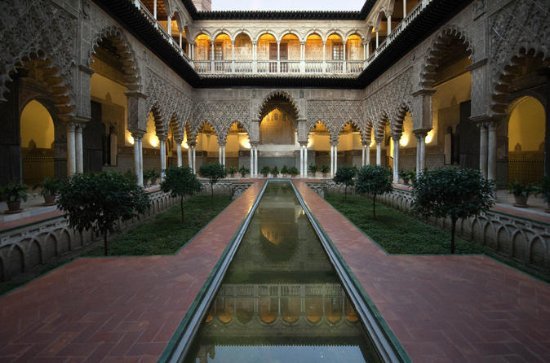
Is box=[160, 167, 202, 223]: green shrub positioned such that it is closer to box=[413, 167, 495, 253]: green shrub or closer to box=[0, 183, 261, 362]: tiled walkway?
box=[0, 183, 261, 362]: tiled walkway

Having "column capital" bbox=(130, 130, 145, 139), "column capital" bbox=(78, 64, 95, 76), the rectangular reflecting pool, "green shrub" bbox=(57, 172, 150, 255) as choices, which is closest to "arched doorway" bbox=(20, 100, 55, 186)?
"column capital" bbox=(130, 130, 145, 139)

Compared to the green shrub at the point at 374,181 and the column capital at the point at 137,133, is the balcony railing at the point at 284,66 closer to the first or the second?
the column capital at the point at 137,133

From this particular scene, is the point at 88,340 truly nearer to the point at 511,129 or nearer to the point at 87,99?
the point at 87,99

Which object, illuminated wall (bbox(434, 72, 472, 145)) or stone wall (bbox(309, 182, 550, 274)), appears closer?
stone wall (bbox(309, 182, 550, 274))

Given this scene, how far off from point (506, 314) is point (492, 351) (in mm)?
799

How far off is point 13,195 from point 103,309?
5.01m

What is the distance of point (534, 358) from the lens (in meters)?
2.34

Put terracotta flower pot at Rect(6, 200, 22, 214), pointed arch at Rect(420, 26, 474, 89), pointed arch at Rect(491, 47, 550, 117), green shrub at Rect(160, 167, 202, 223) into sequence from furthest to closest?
pointed arch at Rect(420, 26, 474, 89)
green shrub at Rect(160, 167, 202, 223)
pointed arch at Rect(491, 47, 550, 117)
terracotta flower pot at Rect(6, 200, 22, 214)

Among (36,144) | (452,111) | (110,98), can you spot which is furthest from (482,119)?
(36,144)

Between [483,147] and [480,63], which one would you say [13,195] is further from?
[480,63]

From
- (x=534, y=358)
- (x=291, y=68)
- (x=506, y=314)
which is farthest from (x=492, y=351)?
(x=291, y=68)

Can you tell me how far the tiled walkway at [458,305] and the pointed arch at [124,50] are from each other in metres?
9.50

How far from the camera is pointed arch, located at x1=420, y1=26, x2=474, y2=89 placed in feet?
31.6

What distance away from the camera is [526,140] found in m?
12.1
